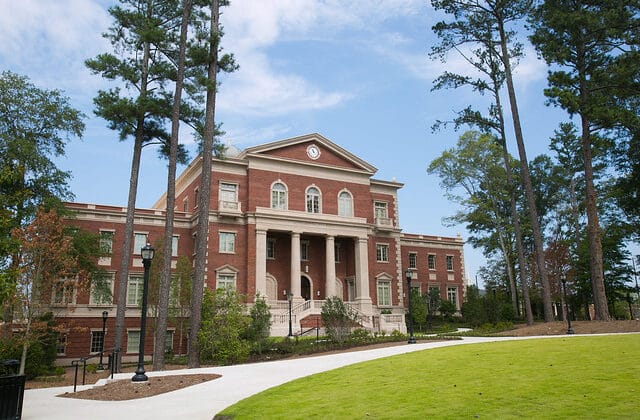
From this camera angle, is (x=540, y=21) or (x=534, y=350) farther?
(x=540, y=21)

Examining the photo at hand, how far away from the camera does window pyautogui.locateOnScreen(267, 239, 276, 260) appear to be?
124ft

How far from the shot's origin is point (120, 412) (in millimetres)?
9805

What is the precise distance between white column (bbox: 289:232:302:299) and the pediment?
6.10 meters

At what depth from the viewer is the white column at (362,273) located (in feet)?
A: 124

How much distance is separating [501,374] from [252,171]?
28.5 m

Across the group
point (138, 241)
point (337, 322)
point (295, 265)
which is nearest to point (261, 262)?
point (295, 265)

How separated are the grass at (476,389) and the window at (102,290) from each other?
21.0 meters

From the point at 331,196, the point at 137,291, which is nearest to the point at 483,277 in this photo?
the point at 331,196

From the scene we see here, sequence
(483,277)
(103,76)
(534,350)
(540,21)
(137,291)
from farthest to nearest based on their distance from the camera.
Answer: (483,277), (137,291), (540,21), (103,76), (534,350)

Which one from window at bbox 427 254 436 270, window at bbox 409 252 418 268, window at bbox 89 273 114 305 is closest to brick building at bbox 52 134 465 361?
window at bbox 89 273 114 305

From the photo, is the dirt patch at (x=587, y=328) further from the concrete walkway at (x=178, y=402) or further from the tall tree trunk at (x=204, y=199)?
the tall tree trunk at (x=204, y=199)

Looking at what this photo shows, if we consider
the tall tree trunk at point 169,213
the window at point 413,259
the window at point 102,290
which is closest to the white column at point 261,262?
the window at point 102,290

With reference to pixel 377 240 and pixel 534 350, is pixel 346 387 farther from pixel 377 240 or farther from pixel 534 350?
pixel 377 240

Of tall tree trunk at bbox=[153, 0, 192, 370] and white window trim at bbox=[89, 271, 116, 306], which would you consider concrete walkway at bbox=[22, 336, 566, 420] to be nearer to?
tall tree trunk at bbox=[153, 0, 192, 370]
